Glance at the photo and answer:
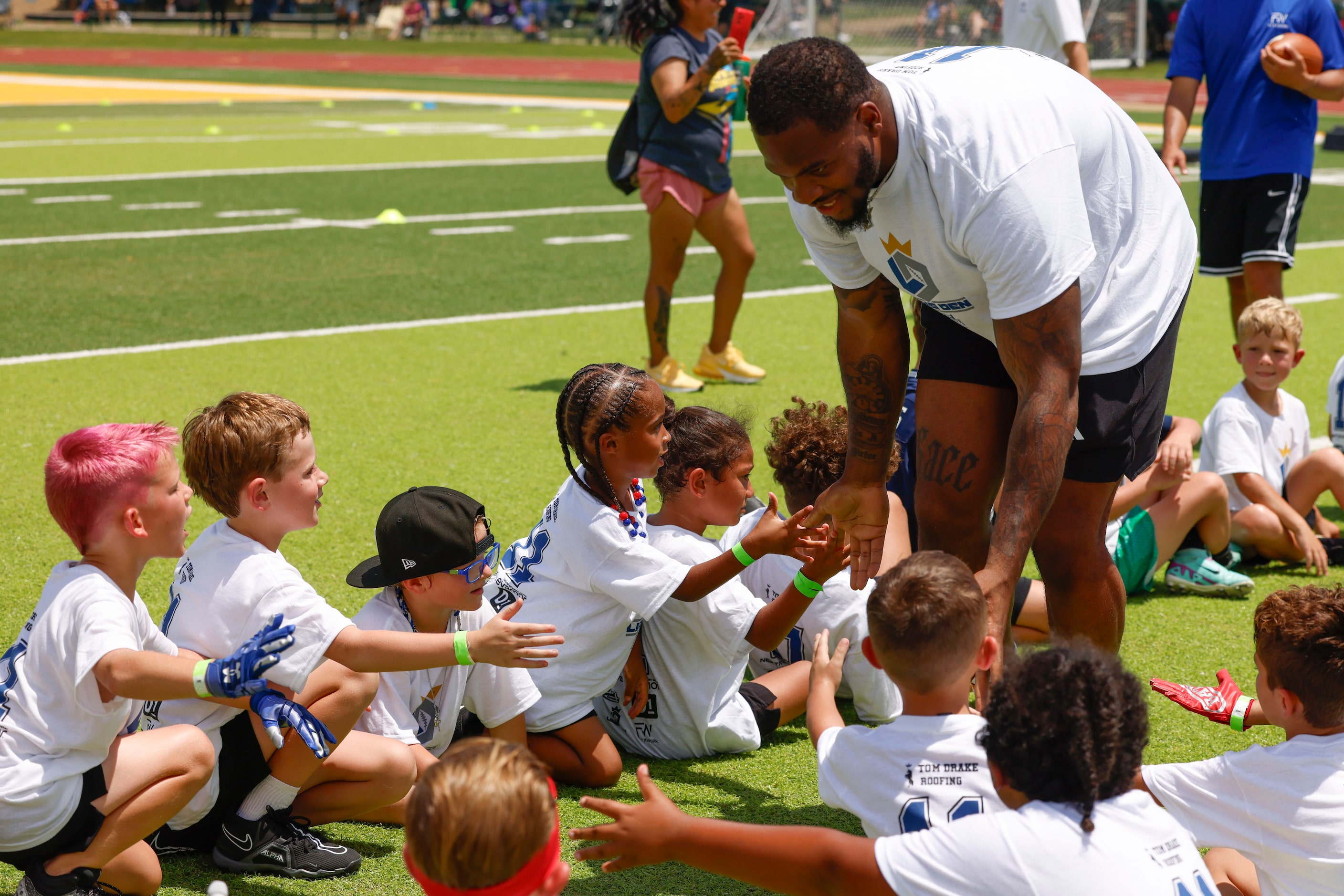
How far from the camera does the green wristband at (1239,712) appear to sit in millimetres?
3174

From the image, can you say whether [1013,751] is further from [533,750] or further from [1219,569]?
[1219,569]

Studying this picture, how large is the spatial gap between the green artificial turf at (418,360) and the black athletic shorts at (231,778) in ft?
0.20

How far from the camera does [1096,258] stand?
3.23 metres

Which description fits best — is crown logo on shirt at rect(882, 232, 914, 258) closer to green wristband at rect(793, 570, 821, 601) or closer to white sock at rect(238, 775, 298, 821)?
green wristband at rect(793, 570, 821, 601)

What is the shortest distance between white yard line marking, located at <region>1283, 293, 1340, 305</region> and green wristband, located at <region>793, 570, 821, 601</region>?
25.5 feet

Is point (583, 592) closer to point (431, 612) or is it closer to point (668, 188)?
point (431, 612)

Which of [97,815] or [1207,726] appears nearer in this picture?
[97,815]

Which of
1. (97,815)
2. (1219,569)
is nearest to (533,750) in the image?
(97,815)

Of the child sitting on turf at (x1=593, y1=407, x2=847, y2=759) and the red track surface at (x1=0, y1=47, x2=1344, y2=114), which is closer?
the child sitting on turf at (x1=593, y1=407, x2=847, y2=759)

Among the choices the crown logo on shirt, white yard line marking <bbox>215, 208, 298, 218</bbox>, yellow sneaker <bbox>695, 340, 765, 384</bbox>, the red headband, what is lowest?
white yard line marking <bbox>215, 208, 298, 218</bbox>

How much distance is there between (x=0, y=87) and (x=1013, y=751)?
31607 mm

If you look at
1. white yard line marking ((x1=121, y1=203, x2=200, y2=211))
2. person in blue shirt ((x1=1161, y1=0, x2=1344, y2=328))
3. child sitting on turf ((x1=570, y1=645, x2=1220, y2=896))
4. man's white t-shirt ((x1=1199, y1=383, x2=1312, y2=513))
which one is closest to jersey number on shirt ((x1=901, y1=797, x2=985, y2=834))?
child sitting on turf ((x1=570, y1=645, x2=1220, y2=896))

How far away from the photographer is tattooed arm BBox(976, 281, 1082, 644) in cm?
288

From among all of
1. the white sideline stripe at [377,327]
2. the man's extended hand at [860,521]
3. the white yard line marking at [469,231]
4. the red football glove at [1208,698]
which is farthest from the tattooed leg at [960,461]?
the white yard line marking at [469,231]
